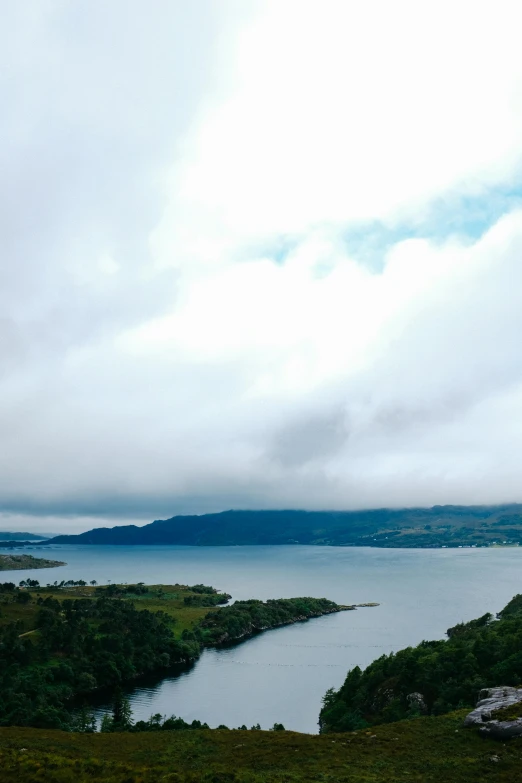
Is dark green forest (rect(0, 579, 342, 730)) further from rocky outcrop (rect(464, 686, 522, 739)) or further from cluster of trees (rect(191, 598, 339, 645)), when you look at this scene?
rocky outcrop (rect(464, 686, 522, 739))

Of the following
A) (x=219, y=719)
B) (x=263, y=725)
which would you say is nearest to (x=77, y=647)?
(x=219, y=719)

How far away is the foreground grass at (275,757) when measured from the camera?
120 ft

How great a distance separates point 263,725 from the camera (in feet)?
311

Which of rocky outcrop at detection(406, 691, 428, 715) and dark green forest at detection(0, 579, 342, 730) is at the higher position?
rocky outcrop at detection(406, 691, 428, 715)

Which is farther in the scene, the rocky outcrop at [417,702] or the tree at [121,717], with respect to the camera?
the tree at [121,717]

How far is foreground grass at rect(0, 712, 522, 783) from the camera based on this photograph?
120 ft

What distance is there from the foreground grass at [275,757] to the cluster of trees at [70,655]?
4323cm

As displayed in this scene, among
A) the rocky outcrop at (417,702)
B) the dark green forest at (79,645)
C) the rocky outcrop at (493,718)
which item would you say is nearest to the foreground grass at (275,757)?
the rocky outcrop at (493,718)

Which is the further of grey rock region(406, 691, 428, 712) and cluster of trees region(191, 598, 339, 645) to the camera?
cluster of trees region(191, 598, 339, 645)

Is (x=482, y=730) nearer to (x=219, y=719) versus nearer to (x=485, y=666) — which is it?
(x=485, y=666)

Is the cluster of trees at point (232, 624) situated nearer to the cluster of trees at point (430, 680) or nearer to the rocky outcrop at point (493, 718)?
the cluster of trees at point (430, 680)

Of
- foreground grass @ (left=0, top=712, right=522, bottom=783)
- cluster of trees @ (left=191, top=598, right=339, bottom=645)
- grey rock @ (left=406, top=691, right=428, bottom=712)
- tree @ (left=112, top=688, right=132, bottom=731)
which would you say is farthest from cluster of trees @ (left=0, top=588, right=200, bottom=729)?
grey rock @ (left=406, top=691, right=428, bottom=712)

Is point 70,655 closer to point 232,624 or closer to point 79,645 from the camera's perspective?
point 79,645

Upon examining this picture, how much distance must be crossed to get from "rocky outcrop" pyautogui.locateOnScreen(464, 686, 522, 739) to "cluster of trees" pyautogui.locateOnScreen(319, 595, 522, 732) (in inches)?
629
